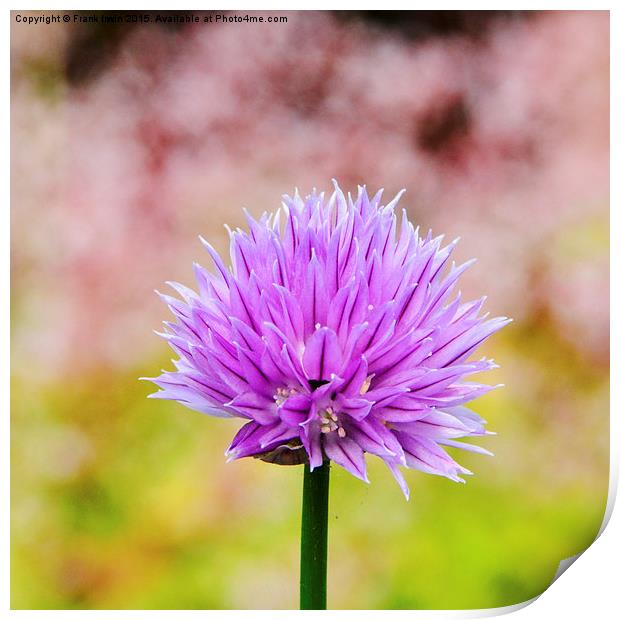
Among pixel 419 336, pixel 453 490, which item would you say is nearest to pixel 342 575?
pixel 453 490

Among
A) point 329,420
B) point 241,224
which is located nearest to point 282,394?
point 329,420

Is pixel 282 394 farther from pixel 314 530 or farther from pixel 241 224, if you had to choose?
pixel 241 224

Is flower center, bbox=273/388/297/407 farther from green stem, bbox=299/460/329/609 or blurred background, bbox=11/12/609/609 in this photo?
blurred background, bbox=11/12/609/609

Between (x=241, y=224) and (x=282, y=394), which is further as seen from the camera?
(x=241, y=224)

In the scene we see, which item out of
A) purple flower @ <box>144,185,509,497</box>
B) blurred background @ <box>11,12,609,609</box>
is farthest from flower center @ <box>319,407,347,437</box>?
blurred background @ <box>11,12,609,609</box>

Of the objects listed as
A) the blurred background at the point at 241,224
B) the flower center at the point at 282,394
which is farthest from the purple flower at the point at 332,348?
the blurred background at the point at 241,224

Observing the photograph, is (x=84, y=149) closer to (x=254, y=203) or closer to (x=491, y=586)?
(x=254, y=203)
